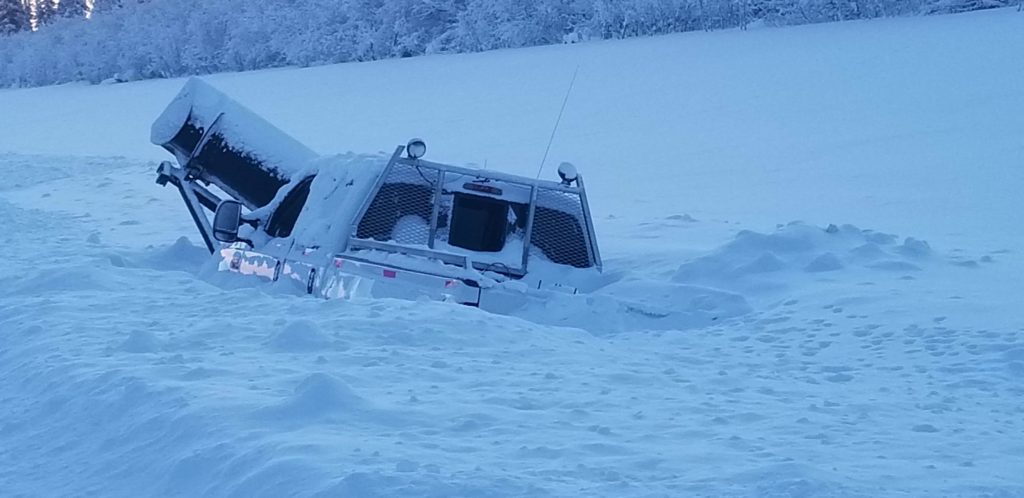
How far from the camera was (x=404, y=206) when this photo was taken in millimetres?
9719

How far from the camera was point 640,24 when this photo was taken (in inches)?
1486

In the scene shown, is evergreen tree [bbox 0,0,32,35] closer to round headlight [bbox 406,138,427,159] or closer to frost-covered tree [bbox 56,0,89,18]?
frost-covered tree [bbox 56,0,89,18]

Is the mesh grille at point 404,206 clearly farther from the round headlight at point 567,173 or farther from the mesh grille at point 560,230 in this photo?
the round headlight at point 567,173

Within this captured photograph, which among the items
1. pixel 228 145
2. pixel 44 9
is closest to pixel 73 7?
pixel 44 9

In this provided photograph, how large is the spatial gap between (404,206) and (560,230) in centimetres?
115

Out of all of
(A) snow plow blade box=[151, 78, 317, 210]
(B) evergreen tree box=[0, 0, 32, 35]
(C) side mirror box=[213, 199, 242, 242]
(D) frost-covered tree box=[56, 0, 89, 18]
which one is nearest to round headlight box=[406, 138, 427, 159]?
(C) side mirror box=[213, 199, 242, 242]

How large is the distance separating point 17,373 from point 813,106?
18737 mm

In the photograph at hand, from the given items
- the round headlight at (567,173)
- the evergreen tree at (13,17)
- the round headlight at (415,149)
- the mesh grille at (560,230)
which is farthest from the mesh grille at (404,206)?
the evergreen tree at (13,17)

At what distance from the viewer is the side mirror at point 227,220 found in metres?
10.5

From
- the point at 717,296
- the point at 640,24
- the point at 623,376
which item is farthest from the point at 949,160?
the point at 640,24

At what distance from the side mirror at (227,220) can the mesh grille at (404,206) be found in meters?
1.46

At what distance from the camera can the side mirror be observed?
10461 mm

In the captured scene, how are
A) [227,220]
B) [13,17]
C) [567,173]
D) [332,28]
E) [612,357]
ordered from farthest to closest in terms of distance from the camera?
1. [13,17]
2. [332,28]
3. [227,220]
4. [567,173]
5. [612,357]

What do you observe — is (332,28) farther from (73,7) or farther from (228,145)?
(73,7)
